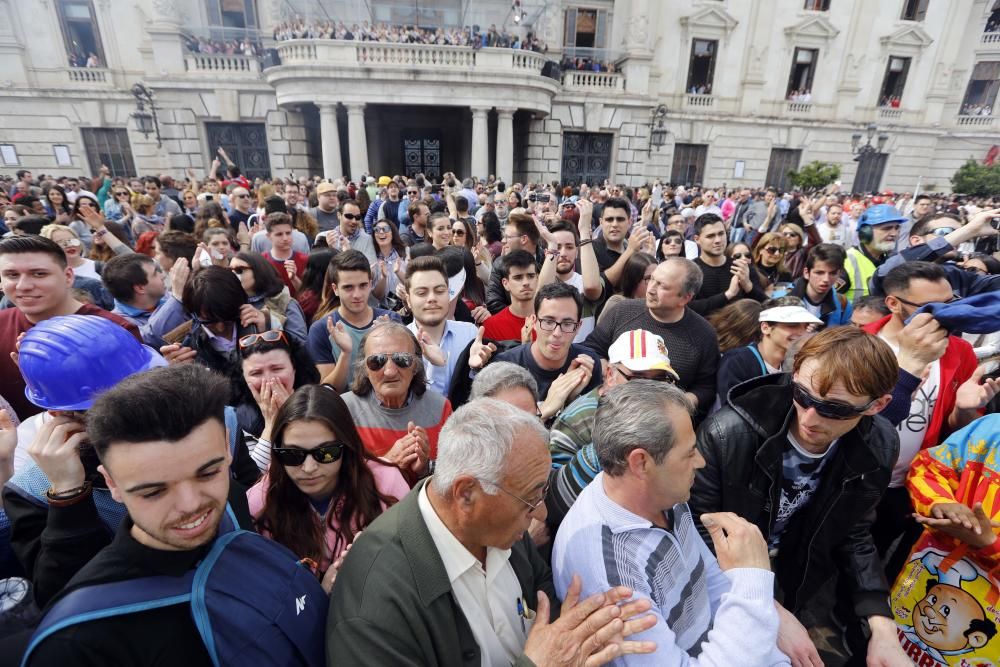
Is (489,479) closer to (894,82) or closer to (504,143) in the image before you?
(504,143)

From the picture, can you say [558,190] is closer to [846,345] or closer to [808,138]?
[846,345]

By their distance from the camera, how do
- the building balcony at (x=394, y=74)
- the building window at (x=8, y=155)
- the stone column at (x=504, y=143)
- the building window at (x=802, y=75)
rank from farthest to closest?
the building window at (x=802, y=75), the building window at (x=8, y=155), the stone column at (x=504, y=143), the building balcony at (x=394, y=74)

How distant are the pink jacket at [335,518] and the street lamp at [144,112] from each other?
67.7ft

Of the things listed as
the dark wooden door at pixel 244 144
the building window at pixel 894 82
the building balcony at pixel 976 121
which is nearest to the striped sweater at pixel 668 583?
the dark wooden door at pixel 244 144

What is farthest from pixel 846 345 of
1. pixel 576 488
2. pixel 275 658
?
pixel 275 658

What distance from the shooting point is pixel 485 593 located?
1.47 m

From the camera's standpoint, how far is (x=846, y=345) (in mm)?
1856

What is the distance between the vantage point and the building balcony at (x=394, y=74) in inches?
597

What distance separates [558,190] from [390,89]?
6.91 metres

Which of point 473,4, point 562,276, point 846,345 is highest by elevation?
point 473,4

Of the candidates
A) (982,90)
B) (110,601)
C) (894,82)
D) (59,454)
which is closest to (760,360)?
(110,601)

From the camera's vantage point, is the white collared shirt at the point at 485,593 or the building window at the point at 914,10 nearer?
the white collared shirt at the point at 485,593

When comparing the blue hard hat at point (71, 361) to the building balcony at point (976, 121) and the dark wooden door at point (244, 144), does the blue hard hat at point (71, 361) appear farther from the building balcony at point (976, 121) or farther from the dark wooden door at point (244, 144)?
the building balcony at point (976, 121)

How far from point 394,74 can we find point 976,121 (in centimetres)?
2904
